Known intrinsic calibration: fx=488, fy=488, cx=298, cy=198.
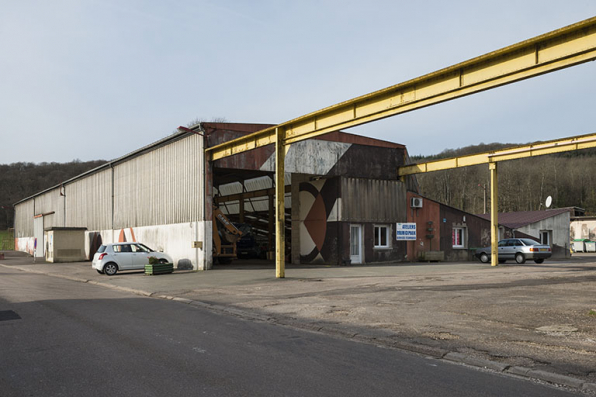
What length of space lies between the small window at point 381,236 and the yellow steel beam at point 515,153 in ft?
12.6

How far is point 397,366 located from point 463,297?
6.85 meters

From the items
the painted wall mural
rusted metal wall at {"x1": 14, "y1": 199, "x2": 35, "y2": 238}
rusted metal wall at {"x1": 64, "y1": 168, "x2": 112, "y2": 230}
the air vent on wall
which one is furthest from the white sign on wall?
rusted metal wall at {"x1": 14, "y1": 199, "x2": 35, "y2": 238}

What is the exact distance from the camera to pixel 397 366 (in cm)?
646

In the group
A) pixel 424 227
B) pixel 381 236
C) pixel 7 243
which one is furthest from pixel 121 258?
pixel 7 243

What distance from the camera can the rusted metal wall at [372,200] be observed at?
91.9 ft

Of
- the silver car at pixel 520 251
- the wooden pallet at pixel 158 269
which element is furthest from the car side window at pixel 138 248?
the silver car at pixel 520 251

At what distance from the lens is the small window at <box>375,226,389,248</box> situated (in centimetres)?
2958

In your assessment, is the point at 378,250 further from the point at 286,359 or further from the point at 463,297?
the point at 286,359

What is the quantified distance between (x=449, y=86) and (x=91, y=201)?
115 ft

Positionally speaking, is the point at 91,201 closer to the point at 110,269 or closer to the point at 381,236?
the point at 110,269

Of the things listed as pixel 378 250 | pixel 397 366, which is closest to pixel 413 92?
pixel 397 366

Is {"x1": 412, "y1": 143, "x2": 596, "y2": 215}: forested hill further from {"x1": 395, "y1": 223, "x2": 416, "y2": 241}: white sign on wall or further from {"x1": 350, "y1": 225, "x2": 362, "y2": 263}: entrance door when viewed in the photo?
{"x1": 350, "y1": 225, "x2": 362, "y2": 263}: entrance door

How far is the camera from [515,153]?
2466 centimetres

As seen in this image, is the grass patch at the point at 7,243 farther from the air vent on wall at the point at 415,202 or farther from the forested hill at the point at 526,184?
the forested hill at the point at 526,184
